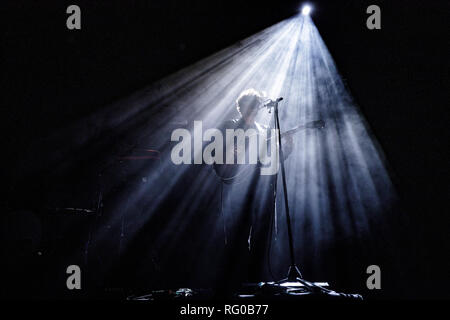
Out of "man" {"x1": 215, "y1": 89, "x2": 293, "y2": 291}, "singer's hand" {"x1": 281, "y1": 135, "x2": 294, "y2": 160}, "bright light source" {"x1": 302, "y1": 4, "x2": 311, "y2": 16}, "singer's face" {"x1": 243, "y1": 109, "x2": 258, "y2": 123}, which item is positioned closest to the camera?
"man" {"x1": 215, "y1": 89, "x2": 293, "y2": 291}

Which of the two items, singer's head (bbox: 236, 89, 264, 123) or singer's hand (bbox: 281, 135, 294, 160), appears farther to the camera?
singer's head (bbox: 236, 89, 264, 123)

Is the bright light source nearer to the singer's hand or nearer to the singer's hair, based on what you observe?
the singer's hair

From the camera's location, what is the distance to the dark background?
2.57 meters

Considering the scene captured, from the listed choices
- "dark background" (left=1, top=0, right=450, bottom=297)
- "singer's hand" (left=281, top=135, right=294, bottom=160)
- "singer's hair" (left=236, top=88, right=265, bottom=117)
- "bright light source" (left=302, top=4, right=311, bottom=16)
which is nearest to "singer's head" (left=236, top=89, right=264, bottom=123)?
"singer's hair" (left=236, top=88, right=265, bottom=117)

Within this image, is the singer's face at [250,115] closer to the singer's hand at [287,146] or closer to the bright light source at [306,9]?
the singer's hand at [287,146]

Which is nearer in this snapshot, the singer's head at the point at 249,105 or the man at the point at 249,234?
the man at the point at 249,234

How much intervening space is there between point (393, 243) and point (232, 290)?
1.64 m

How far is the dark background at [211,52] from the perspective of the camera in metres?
2.57

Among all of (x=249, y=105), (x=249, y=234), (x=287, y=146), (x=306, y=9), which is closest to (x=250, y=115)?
(x=249, y=105)

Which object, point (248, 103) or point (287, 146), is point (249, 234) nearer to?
point (287, 146)

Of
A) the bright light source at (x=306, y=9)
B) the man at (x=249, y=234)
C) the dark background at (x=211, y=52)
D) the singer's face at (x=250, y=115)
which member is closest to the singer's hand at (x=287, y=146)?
the man at (x=249, y=234)

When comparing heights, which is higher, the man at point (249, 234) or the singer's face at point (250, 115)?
the singer's face at point (250, 115)

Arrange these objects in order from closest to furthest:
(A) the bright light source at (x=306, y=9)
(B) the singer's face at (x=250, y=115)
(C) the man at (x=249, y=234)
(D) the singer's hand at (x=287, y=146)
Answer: (C) the man at (x=249, y=234)
(D) the singer's hand at (x=287, y=146)
(B) the singer's face at (x=250, y=115)
(A) the bright light source at (x=306, y=9)

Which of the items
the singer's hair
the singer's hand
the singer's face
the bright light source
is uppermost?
the bright light source
